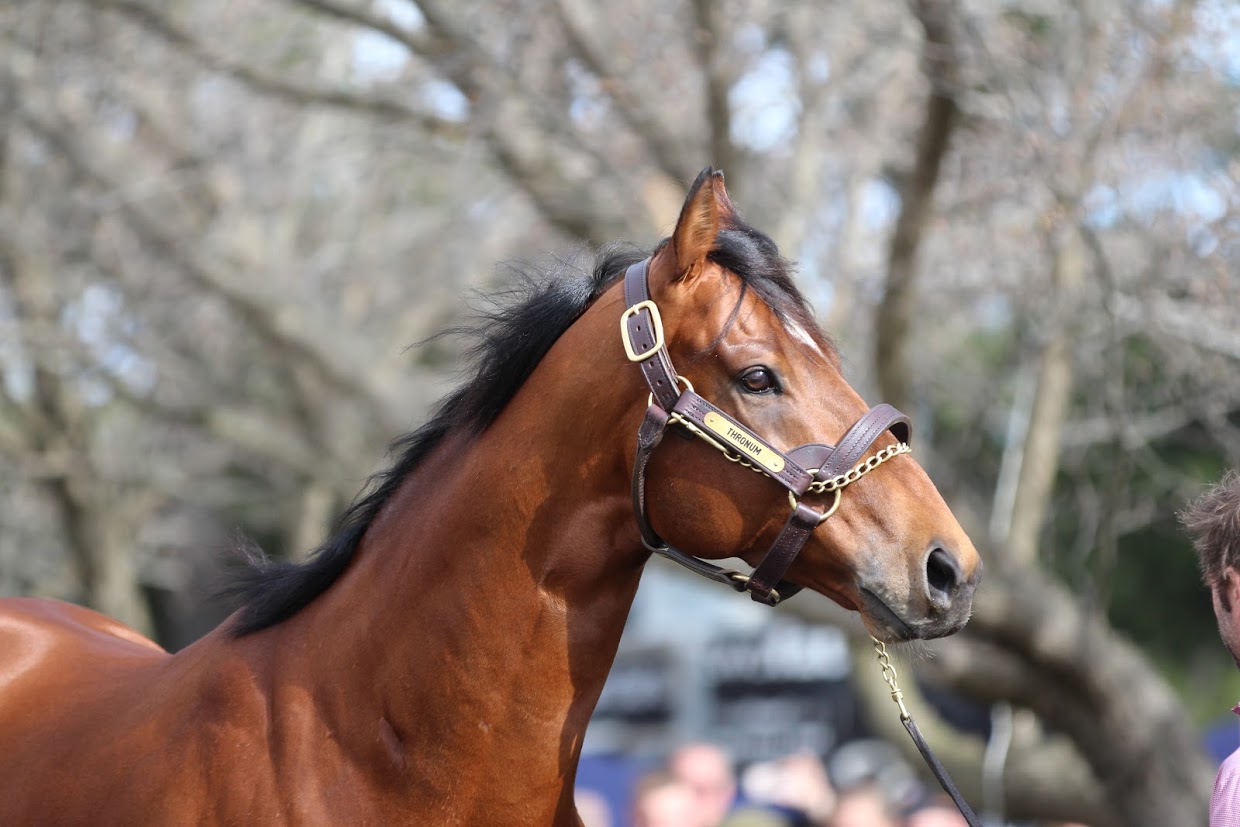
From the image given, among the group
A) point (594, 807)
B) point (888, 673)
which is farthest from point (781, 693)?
point (888, 673)

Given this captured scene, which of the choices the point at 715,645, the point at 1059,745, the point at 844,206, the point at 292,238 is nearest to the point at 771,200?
the point at 844,206

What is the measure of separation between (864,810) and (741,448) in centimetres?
533

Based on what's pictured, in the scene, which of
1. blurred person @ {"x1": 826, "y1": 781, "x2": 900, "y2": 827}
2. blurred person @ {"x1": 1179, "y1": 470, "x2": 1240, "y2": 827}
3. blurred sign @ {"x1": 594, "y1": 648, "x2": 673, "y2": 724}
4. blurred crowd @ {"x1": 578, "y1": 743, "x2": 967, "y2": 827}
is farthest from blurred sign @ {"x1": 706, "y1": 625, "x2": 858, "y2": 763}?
blurred person @ {"x1": 1179, "y1": 470, "x2": 1240, "y2": 827}

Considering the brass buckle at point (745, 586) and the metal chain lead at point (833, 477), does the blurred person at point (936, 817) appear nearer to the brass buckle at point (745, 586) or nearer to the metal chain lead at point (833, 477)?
the brass buckle at point (745, 586)

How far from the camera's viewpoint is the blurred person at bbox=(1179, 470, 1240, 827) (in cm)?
246

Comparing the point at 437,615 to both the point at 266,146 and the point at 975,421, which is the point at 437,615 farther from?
the point at 266,146

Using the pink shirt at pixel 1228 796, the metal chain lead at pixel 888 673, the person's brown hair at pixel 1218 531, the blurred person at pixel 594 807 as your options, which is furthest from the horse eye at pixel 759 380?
the blurred person at pixel 594 807

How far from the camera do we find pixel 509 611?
2689 millimetres

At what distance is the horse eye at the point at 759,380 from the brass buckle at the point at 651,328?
0.18 metres

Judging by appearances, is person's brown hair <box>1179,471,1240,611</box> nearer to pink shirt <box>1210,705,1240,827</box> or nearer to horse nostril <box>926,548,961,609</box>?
pink shirt <box>1210,705,1240,827</box>

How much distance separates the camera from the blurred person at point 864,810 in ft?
24.1

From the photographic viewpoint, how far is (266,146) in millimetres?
13766

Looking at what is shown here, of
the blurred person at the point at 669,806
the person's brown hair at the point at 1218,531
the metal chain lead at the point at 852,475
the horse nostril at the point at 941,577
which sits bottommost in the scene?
the blurred person at the point at 669,806

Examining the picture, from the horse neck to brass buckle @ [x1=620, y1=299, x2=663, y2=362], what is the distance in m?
0.06
